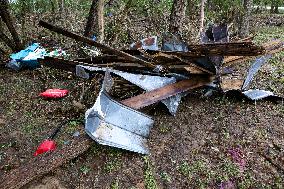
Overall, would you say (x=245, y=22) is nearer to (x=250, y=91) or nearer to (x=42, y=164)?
(x=250, y=91)

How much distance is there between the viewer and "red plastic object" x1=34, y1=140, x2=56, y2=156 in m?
4.24

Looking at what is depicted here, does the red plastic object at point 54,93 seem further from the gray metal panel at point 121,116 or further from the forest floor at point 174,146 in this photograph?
the gray metal panel at point 121,116

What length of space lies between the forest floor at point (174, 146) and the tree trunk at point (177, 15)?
3.10 m

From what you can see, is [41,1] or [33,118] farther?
[41,1]

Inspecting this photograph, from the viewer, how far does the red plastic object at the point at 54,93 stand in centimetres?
574

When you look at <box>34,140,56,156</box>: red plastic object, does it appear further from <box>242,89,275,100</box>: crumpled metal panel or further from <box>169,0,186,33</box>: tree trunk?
<box>169,0,186,33</box>: tree trunk

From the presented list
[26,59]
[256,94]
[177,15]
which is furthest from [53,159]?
[177,15]

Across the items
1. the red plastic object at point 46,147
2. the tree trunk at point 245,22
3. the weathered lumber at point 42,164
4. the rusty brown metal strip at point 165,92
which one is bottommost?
the tree trunk at point 245,22

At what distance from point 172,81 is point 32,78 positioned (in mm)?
2987

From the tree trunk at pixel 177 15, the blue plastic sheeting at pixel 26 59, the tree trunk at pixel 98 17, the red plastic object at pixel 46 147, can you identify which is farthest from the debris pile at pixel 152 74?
the tree trunk at pixel 177 15

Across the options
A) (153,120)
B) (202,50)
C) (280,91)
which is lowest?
(280,91)

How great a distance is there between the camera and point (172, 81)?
517 cm

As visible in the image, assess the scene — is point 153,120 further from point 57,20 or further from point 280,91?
point 57,20

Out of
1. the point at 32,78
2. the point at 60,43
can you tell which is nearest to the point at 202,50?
the point at 32,78
